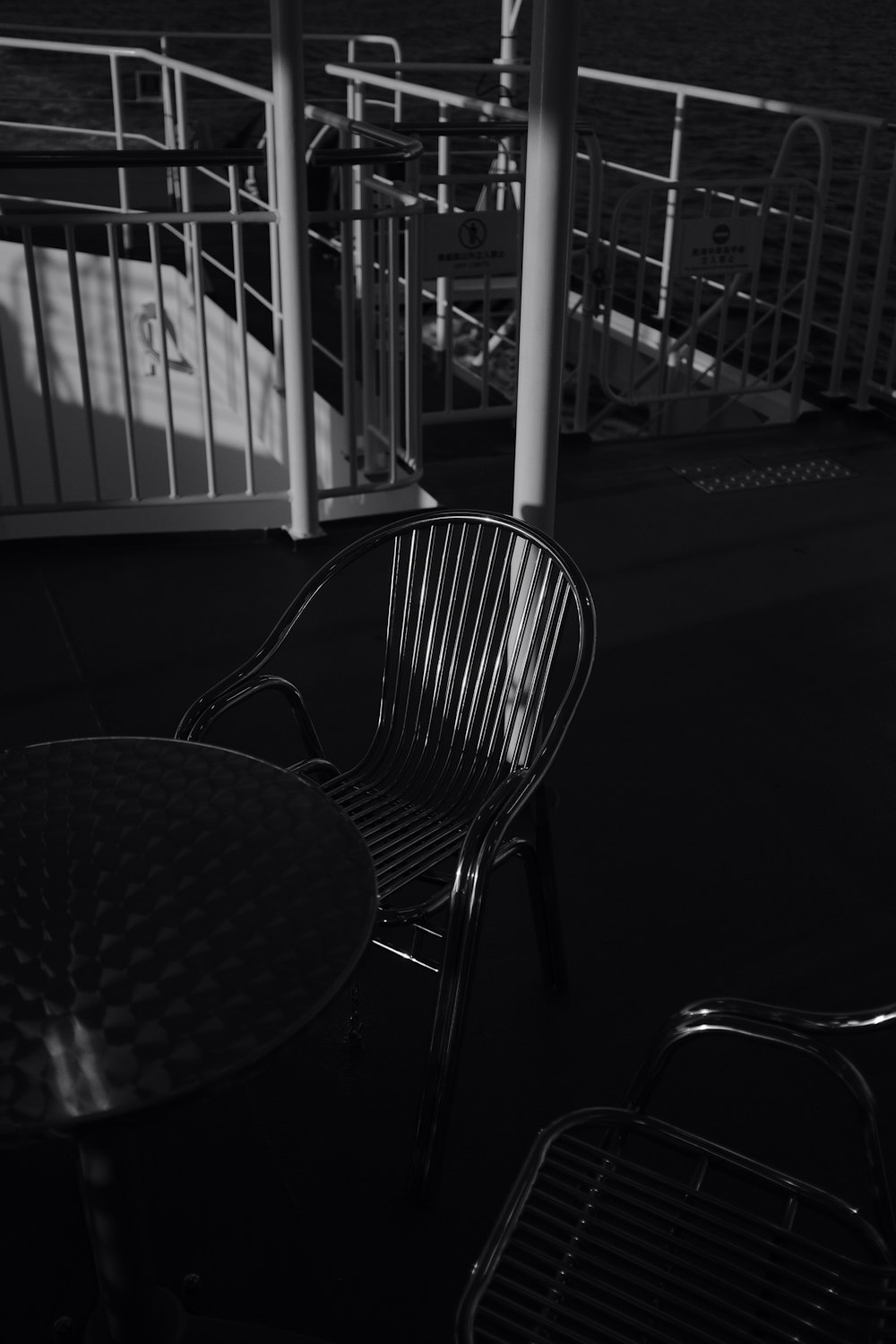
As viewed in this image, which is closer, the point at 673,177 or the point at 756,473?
the point at 756,473

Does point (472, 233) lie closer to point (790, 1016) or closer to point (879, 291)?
point (879, 291)

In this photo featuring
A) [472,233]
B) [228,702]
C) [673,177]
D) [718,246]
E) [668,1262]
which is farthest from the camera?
[673,177]

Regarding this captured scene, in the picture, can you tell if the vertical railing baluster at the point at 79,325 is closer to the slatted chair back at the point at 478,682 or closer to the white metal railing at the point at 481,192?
the white metal railing at the point at 481,192

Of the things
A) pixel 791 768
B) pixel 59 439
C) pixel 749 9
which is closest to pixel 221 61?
pixel 749 9

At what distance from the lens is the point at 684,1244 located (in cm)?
141

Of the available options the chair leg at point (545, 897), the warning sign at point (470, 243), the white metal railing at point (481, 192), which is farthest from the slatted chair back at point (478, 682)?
the warning sign at point (470, 243)

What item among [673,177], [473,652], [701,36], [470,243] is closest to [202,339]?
[470,243]

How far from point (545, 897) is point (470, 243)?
3289 mm

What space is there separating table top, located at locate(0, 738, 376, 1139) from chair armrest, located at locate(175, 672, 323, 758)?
0.79 ft

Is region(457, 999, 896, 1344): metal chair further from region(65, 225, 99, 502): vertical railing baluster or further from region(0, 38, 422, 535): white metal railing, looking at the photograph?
region(65, 225, 99, 502): vertical railing baluster

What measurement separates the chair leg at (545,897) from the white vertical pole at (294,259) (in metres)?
2.25

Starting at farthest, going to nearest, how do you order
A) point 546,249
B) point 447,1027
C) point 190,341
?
point 190,341, point 546,249, point 447,1027

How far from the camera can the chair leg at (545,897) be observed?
2.20 meters


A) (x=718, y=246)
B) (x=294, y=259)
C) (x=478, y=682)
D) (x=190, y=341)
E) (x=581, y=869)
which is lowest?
(x=190, y=341)
